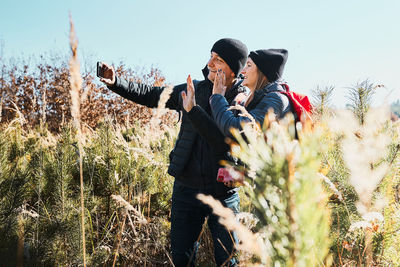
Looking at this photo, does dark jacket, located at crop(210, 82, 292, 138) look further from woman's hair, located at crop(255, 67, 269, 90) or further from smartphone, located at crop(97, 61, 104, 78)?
smartphone, located at crop(97, 61, 104, 78)

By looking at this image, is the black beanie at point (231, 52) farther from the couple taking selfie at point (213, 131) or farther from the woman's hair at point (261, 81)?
the woman's hair at point (261, 81)

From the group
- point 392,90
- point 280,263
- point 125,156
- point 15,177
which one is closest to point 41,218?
point 15,177

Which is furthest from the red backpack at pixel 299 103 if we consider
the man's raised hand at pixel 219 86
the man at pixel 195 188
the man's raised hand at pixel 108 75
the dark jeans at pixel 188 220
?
the man's raised hand at pixel 108 75

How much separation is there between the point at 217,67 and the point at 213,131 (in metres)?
0.71

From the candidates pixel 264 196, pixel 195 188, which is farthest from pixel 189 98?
pixel 264 196

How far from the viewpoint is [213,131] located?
193cm

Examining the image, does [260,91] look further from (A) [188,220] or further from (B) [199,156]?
(A) [188,220]

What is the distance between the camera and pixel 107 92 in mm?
16391

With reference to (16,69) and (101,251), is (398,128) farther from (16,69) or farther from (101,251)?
(16,69)

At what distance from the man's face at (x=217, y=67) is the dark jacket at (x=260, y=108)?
0.53 meters

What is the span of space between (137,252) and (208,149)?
1.21 metres

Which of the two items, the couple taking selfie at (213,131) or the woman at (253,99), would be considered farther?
the couple taking selfie at (213,131)

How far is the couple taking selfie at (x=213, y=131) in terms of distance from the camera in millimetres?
1931

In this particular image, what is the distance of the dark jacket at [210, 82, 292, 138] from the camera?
5.68 ft
